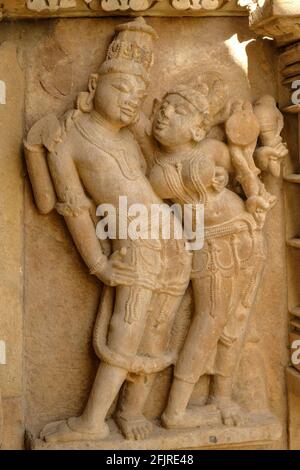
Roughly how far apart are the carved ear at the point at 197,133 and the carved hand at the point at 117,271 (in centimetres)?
61

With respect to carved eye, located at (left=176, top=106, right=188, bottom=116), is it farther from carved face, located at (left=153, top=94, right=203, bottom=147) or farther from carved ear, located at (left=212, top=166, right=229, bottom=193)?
carved ear, located at (left=212, top=166, right=229, bottom=193)

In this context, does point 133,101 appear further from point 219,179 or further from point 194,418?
point 194,418

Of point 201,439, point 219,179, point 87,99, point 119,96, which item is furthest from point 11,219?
point 201,439

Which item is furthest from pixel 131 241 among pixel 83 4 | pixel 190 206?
pixel 83 4

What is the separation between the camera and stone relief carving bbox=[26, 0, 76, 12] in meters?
3.12

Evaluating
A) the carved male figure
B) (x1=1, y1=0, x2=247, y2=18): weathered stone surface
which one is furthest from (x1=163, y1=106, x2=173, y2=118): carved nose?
(x1=1, y1=0, x2=247, y2=18): weathered stone surface

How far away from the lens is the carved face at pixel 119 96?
3111 mm

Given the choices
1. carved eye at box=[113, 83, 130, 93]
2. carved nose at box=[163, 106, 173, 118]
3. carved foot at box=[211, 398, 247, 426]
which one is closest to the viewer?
carved eye at box=[113, 83, 130, 93]

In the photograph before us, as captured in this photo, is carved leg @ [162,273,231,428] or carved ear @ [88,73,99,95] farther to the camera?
carved leg @ [162,273,231,428]

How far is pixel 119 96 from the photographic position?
3.11 m

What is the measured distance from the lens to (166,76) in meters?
3.35

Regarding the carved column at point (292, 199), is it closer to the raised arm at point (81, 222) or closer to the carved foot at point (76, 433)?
the raised arm at point (81, 222)

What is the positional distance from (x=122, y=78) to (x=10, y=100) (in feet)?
1.77

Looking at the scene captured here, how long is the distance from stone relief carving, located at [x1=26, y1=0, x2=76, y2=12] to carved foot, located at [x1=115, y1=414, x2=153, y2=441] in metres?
1.91
